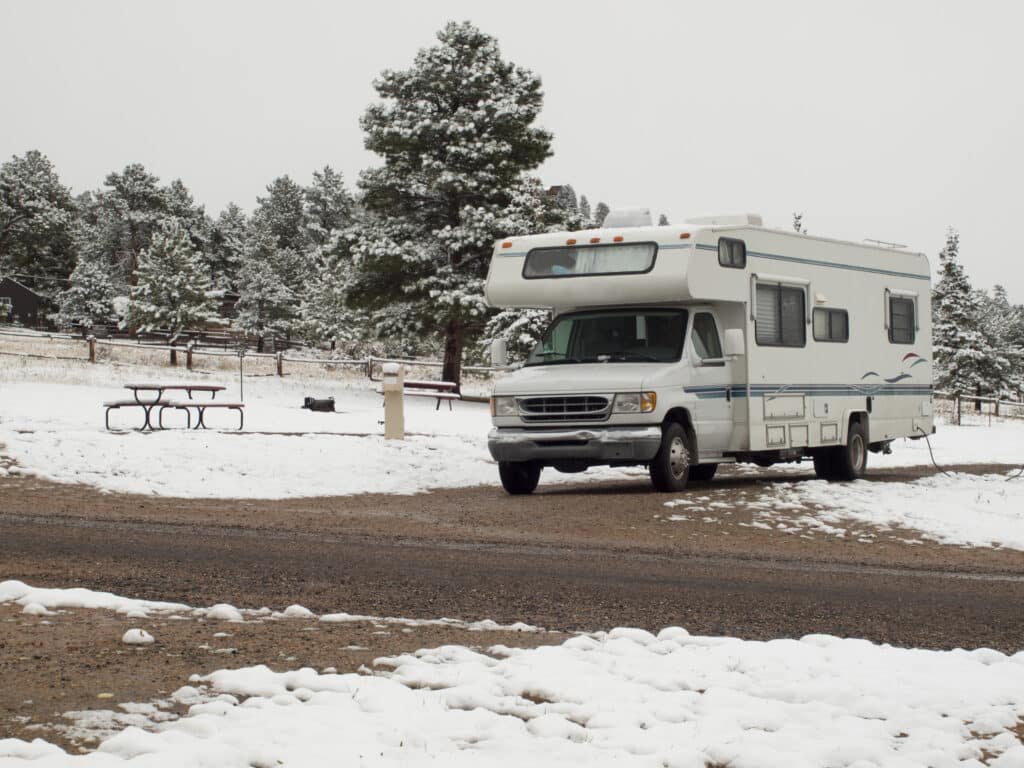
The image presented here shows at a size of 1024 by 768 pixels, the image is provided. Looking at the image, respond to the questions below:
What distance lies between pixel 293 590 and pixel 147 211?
274 ft

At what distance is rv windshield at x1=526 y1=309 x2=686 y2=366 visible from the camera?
15250 mm

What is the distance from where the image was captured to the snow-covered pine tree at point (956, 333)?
59.6 meters

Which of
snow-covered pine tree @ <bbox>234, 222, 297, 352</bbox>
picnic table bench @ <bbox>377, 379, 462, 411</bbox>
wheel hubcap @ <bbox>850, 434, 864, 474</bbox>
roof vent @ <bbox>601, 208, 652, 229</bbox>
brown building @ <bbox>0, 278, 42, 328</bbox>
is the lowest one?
wheel hubcap @ <bbox>850, 434, 864, 474</bbox>

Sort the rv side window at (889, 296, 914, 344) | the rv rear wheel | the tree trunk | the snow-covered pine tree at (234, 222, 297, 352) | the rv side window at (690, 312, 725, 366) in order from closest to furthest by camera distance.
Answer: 1. the rv side window at (690, 312, 725, 366)
2. the rv rear wheel
3. the rv side window at (889, 296, 914, 344)
4. the tree trunk
5. the snow-covered pine tree at (234, 222, 297, 352)

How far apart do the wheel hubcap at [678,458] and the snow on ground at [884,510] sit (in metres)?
0.62

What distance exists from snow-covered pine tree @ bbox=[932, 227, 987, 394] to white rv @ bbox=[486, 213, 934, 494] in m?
44.6

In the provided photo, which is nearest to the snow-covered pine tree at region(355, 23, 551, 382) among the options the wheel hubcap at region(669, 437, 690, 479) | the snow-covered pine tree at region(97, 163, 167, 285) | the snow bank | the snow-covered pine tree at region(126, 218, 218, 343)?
the wheel hubcap at region(669, 437, 690, 479)

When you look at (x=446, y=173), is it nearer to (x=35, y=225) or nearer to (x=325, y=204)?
(x=35, y=225)

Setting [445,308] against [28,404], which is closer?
[28,404]

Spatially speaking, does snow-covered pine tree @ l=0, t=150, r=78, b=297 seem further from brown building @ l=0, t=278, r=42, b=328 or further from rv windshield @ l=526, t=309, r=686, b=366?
rv windshield @ l=526, t=309, r=686, b=366

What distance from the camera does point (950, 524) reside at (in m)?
13.3

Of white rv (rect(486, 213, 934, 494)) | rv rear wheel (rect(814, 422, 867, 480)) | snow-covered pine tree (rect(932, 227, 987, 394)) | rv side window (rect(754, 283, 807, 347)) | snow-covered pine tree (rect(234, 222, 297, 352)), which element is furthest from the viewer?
snow-covered pine tree (rect(234, 222, 297, 352))

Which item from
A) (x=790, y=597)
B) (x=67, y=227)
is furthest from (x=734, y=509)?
(x=67, y=227)

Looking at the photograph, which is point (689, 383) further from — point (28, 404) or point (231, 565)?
point (28, 404)
